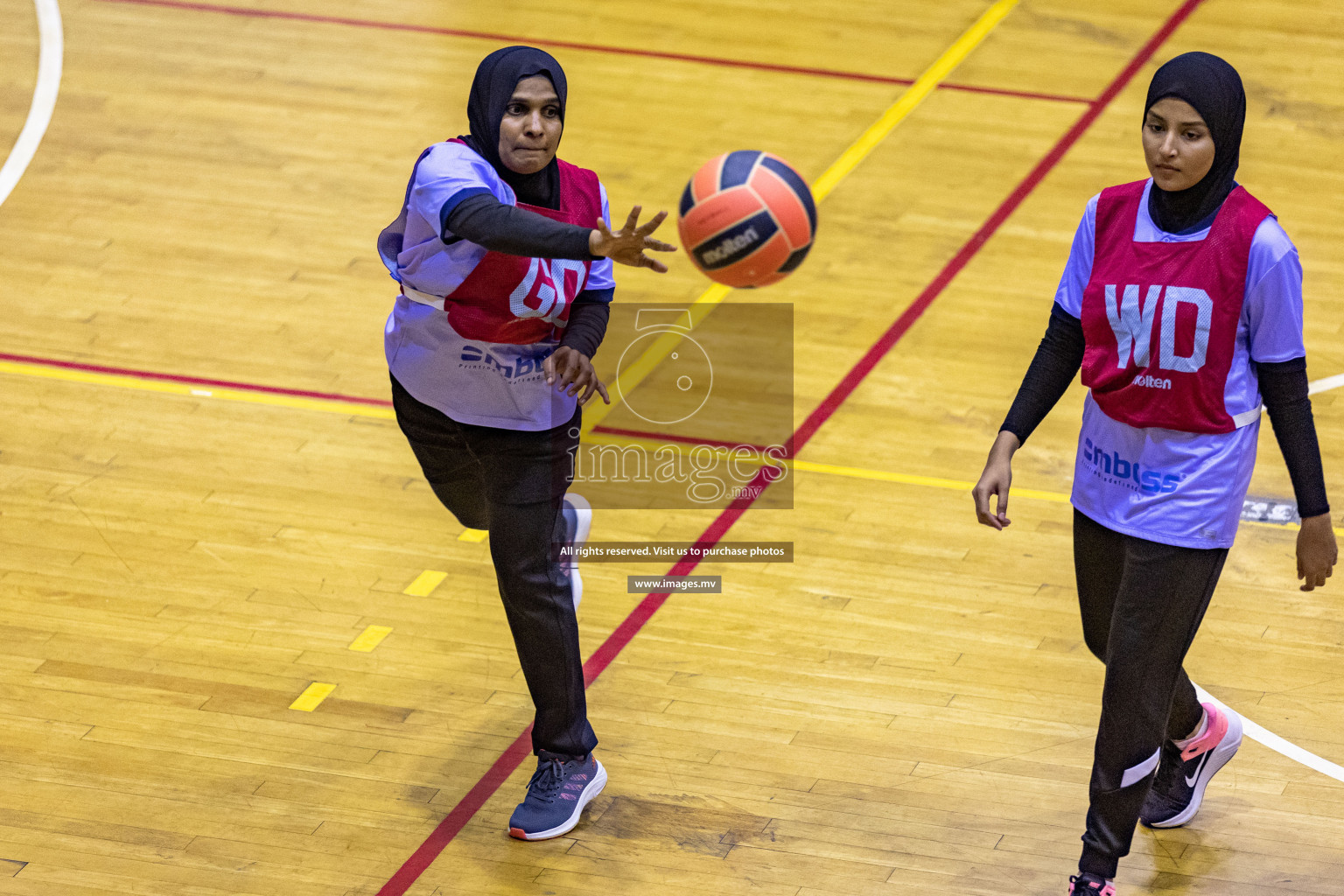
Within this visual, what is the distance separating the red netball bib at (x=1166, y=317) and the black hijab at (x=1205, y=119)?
40 mm

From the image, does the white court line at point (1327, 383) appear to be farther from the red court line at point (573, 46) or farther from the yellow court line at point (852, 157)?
the red court line at point (573, 46)

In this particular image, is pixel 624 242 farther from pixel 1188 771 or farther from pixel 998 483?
pixel 1188 771

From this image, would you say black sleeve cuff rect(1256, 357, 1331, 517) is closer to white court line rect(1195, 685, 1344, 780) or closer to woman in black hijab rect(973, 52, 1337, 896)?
woman in black hijab rect(973, 52, 1337, 896)

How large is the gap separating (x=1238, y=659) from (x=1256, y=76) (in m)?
5.06

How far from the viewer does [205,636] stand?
16.1 ft

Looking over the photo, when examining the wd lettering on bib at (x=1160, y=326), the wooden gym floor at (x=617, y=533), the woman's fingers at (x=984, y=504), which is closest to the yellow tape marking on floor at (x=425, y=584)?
the wooden gym floor at (x=617, y=533)

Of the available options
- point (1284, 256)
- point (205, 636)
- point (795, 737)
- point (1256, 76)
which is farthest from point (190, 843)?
point (1256, 76)

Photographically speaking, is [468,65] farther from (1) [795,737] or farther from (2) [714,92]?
(1) [795,737]

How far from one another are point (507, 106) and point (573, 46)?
604 centimetres

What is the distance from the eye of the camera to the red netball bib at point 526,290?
3.85 metres

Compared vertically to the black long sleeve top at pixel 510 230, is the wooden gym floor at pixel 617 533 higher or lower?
lower

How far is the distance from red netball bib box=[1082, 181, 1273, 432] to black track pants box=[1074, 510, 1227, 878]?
0.98 feet

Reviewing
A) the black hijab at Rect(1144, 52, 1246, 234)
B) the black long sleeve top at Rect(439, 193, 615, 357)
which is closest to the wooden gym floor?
the black long sleeve top at Rect(439, 193, 615, 357)

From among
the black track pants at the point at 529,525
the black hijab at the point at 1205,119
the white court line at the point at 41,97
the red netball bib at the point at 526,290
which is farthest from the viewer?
the white court line at the point at 41,97
